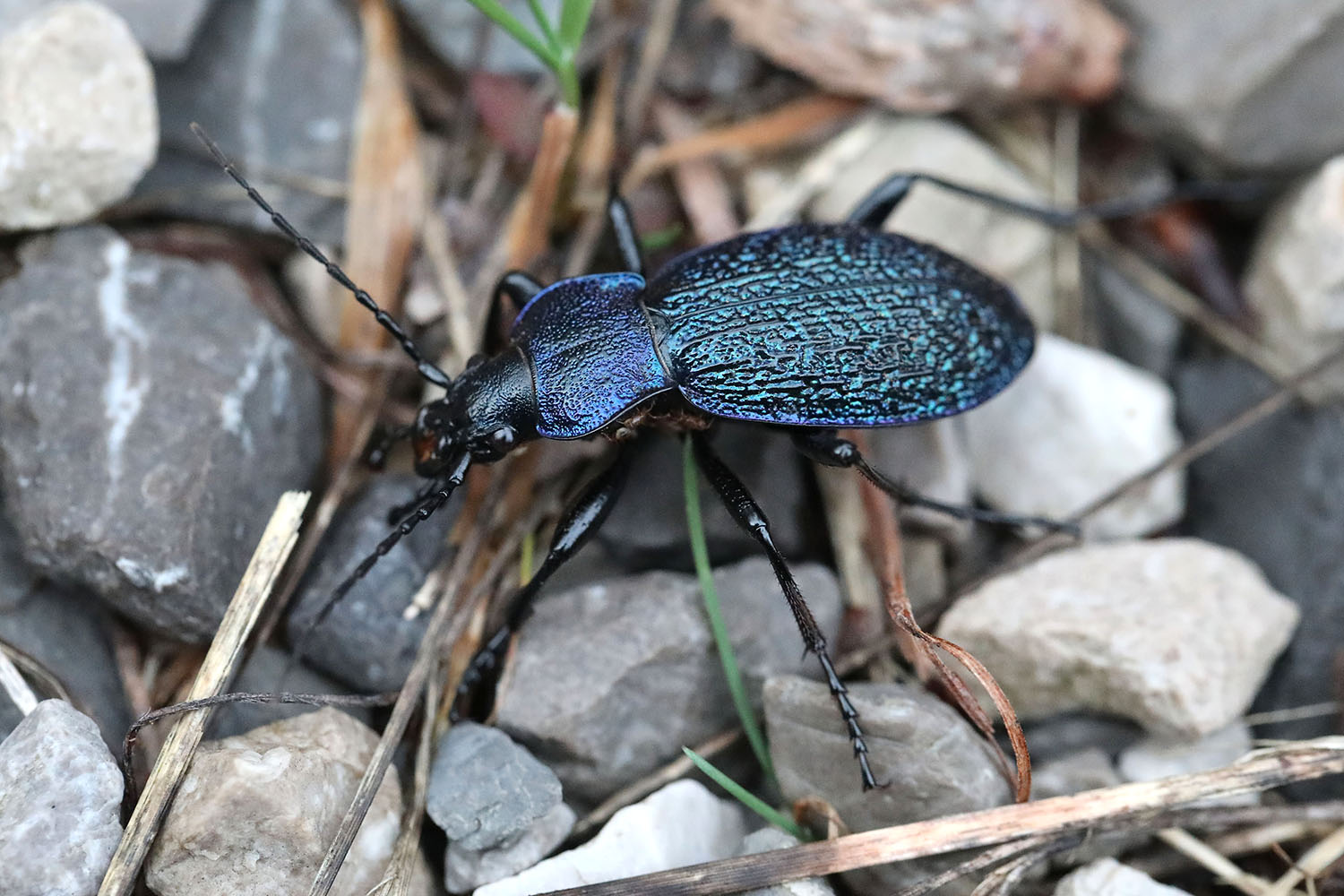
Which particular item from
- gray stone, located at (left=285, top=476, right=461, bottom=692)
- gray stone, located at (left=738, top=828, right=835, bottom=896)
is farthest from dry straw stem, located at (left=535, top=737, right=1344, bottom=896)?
gray stone, located at (left=285, top=476, right=461, bottom=692)

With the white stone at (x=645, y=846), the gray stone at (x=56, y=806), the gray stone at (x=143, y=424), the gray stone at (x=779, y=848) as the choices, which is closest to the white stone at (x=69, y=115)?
the gray stone at (x=143, y=424)

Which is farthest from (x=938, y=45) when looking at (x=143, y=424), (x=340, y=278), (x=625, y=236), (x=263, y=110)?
(x=143, y=424)

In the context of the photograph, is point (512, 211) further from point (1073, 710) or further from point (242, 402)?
point (1073, 710)

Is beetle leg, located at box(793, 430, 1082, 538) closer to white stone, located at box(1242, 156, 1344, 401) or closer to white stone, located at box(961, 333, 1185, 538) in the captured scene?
white stone, located at box(961, 333, 1185, 538)

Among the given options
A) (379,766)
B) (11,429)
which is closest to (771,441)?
(379,766)

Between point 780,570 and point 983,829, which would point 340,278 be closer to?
point 780,570

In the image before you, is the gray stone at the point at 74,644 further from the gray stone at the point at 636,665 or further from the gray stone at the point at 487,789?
the gray stone at the point at 636,665
